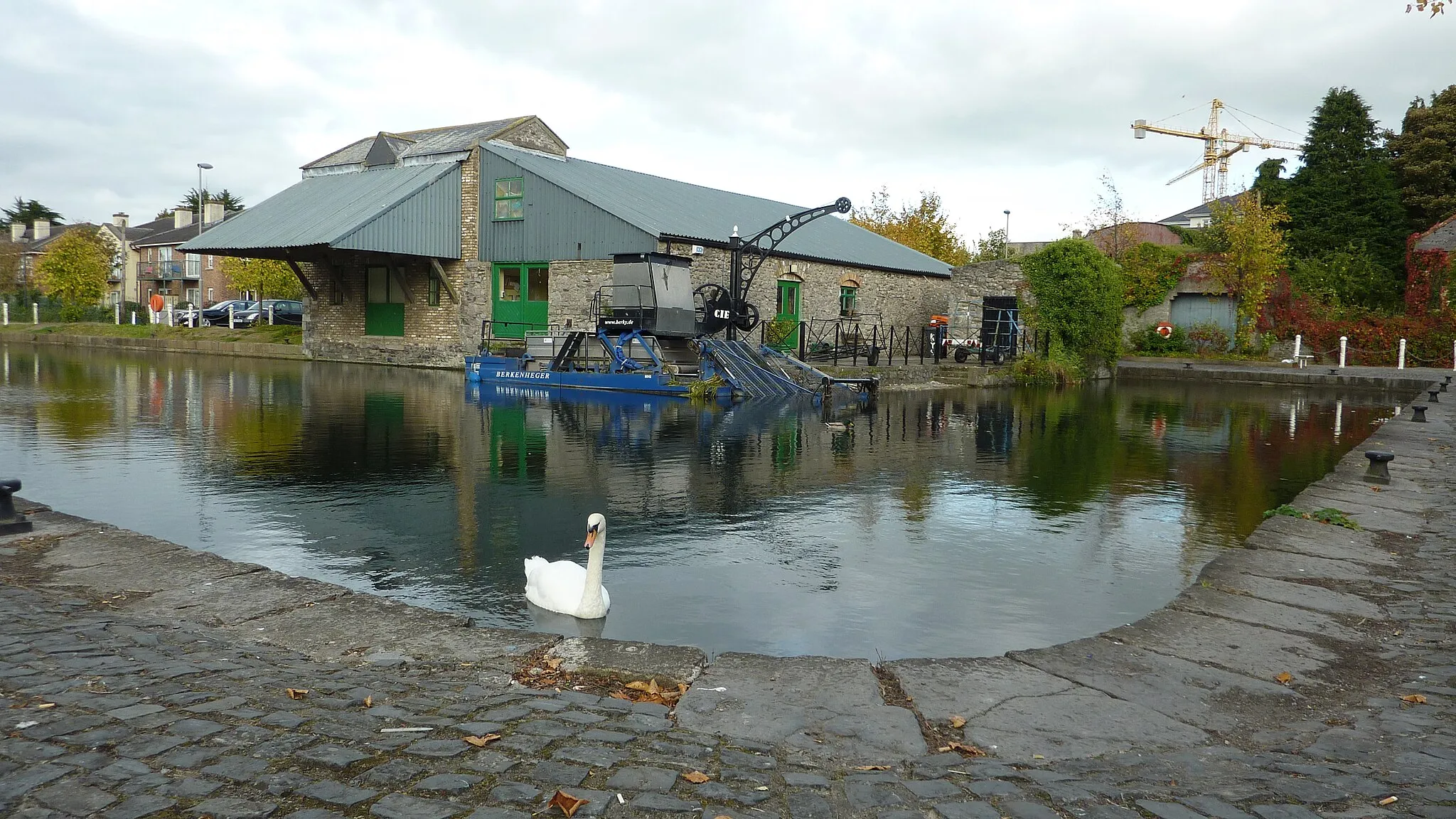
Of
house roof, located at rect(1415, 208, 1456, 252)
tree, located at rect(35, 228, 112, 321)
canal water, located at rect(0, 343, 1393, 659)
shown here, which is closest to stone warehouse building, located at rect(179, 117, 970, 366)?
canal water, located at rect(0, 343, 1393, 659)

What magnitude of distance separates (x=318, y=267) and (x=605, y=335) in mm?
14265

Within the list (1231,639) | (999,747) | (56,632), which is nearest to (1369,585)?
(1231,639)

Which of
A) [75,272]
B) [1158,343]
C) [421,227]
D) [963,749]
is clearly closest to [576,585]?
[963,749]

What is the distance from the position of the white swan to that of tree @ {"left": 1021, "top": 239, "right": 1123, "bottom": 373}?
23740 mm

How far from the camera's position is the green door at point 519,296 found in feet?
86.4

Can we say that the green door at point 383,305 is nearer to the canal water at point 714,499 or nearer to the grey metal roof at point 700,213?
the grey metal roof at point 700,213

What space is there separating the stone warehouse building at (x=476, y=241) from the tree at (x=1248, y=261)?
898 cm

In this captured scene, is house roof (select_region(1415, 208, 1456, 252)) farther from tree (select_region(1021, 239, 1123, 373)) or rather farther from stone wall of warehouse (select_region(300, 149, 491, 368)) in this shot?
stone wall of warehouse (select_region(300, 149, 491, 368))

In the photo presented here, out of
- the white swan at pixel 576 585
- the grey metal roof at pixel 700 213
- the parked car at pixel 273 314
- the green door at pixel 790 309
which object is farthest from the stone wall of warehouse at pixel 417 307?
the white swan at pixel 576 585

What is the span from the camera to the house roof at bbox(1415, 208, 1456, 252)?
32.0m

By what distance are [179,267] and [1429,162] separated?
6392 cm

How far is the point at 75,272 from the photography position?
→ 1775 inches

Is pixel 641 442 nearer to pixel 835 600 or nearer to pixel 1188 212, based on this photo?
pixel 835 600

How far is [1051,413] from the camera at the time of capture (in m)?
17.5
